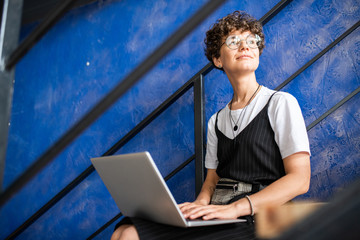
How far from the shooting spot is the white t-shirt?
1.21 meters

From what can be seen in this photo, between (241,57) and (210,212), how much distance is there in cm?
78

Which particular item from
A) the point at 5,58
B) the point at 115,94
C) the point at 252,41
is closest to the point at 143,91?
the point at 252,41

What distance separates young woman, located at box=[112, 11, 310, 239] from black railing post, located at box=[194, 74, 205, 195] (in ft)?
0.28

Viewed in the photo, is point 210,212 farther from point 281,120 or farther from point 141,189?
point 281,120

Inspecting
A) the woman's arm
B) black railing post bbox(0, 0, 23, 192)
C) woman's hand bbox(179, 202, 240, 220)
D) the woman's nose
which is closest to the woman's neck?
the woman's nose

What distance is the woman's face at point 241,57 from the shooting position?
4.91 ft

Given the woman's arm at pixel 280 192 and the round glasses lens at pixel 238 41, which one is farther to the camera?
the round glasses lens at pixel 238 41

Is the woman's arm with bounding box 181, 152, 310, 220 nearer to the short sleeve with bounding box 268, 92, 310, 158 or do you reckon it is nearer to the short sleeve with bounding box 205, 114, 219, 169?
the short sleeve with bounding box 268, 92, 310, 158

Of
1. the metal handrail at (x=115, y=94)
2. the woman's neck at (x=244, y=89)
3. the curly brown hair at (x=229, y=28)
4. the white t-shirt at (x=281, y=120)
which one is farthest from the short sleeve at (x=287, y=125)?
the metal handrail at (x=115, y=94)

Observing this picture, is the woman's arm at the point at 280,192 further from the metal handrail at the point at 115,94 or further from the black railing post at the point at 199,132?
the metal handrail at the point at 115,94

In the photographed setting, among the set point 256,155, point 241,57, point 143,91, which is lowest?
point 256,155

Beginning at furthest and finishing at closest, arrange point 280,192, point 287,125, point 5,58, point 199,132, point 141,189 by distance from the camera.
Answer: point 199,132, point 287,125, point 280,192, point 141,189, point 5,58

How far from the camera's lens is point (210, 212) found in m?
1.02

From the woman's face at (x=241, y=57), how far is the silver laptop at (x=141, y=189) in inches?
29.0
